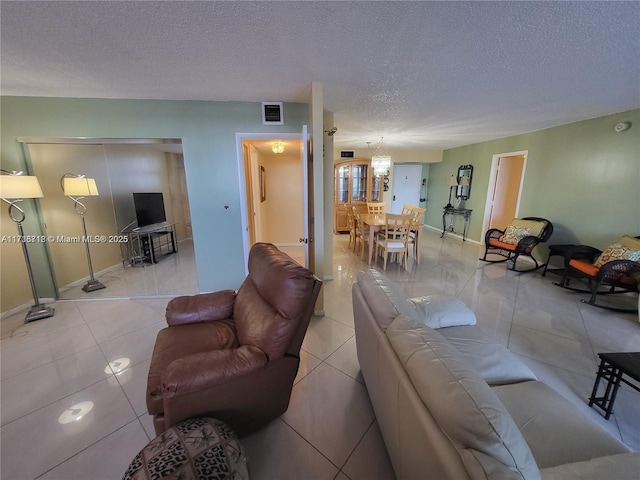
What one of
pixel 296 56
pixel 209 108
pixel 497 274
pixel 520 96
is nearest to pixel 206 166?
pixel 209 108

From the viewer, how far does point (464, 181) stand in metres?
6.12

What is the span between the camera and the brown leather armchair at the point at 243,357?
116 centimetres

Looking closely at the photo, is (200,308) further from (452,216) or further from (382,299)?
(452,216)

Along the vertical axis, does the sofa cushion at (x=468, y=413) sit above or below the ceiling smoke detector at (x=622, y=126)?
below

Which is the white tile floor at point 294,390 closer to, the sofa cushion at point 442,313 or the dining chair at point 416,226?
the sofa cushion at point 442,313

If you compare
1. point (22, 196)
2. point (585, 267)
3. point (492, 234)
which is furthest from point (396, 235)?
point (22, 196)

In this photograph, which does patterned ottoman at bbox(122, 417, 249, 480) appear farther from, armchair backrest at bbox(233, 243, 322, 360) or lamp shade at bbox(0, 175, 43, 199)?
lamp shade at bbox(0, 175, 43, 199)

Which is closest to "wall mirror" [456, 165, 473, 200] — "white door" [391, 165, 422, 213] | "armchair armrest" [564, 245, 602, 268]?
"white door" [391, 165, 422, 213]

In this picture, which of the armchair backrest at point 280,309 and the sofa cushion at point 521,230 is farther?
the sofa cushion at point 521,230

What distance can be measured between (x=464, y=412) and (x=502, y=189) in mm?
6362

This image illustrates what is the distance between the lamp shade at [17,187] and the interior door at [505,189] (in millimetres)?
7394

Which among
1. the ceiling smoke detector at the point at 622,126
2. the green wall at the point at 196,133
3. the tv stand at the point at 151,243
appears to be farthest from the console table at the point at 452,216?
the tv stand at the point at 151,243

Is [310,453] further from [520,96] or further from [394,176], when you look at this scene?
[394,176]

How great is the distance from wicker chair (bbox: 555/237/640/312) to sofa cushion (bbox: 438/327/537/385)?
251 centimetres
